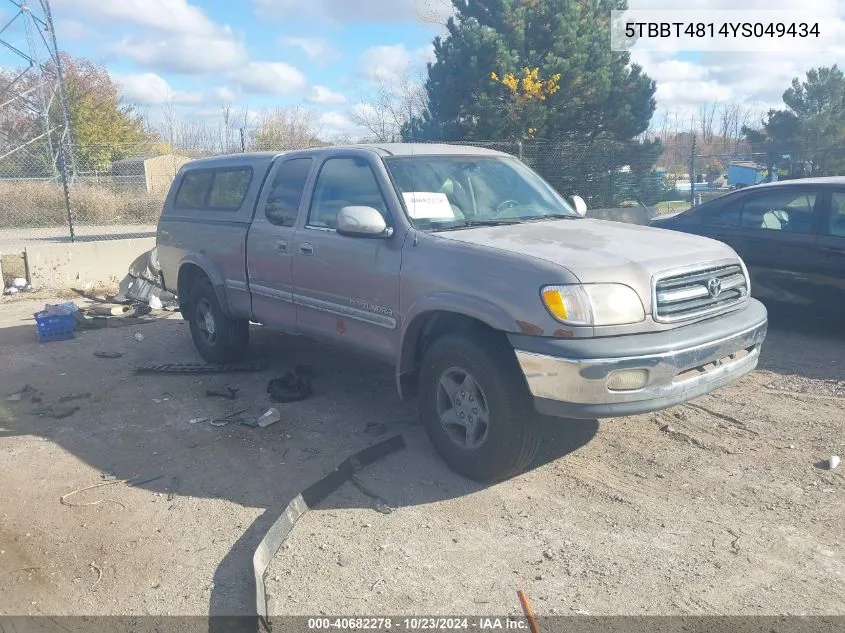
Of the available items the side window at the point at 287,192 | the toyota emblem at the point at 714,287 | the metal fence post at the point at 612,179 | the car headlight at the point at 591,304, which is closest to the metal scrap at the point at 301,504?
the car headlight at the point at 591,304

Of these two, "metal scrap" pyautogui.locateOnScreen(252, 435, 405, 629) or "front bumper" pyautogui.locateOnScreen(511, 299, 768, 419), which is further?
"front bumper" pyautogui.locateOnScreen(511, 299, 768, 419)

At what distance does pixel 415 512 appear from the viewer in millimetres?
3916

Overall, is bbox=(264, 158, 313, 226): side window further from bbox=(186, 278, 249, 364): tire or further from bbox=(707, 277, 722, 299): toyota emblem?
bbox=(707, 277, 722, 299): toyota emblem

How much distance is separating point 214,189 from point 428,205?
290 centimetres

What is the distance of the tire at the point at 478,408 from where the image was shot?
3881 millimetres

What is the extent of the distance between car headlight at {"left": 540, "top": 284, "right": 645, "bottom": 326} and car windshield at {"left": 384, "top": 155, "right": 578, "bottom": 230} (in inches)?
45.6

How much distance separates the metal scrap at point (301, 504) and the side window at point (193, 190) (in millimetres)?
3438

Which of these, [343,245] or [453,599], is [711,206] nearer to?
[343,245]

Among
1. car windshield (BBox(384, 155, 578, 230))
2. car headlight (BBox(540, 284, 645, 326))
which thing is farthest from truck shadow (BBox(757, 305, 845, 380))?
car headlight (BBox(540, 284, 645, 326))

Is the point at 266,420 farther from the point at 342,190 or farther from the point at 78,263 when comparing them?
the point at 78,263

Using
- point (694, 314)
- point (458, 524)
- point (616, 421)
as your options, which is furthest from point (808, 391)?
point (458, 524)

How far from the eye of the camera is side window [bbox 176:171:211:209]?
22.5ft

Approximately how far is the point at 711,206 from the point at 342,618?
6.37 metres

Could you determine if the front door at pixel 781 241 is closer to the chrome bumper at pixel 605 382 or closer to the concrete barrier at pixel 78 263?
the chrome bumper at pixel 605 382
